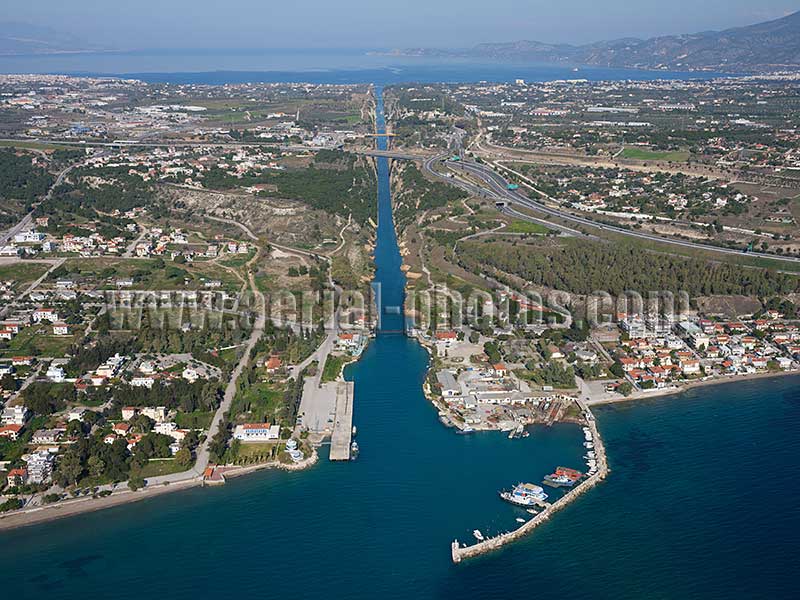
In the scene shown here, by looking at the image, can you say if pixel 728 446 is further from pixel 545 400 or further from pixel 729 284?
pixel 729 284

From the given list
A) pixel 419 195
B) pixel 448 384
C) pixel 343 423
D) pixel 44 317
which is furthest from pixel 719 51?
pixel 343 423

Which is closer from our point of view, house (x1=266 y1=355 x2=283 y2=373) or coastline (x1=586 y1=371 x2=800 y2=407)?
coastline (x1=586 y1=371 x2=800 y2=407)

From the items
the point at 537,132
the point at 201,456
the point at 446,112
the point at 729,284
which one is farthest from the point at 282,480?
the point at 446,112

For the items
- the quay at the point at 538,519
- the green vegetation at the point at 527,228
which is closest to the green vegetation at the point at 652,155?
the green vegetation at the point at 527,228

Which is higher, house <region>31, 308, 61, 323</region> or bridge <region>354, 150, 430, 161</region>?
bridge <region>354, 150, 430, 161</region>

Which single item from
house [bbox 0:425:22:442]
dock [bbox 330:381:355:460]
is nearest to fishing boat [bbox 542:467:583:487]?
dock [bbox 330:381:355:460]

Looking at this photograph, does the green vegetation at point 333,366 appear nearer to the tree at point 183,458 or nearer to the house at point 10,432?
the tree at point 183,458

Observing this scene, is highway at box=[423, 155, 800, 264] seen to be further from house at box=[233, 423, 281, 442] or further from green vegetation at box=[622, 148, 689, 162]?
house at box=[233, 423, 281, 442]
